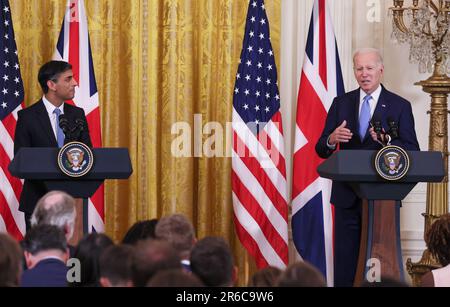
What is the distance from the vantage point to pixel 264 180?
7594mm

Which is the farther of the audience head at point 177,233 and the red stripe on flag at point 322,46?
the red stripe on flag at point 322,46

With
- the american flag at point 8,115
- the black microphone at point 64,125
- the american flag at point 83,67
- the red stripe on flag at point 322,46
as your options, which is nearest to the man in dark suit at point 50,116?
the black microphone at point 64,125

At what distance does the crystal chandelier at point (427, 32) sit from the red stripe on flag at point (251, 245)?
6.28ft

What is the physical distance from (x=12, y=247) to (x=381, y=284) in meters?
1.24

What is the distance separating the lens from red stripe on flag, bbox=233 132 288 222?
757cm

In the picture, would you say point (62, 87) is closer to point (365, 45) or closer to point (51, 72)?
point (51, 72)

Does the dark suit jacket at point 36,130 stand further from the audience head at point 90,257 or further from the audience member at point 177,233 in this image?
the audience head at point 90,257

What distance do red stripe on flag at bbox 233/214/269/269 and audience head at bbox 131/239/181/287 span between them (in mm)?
4295

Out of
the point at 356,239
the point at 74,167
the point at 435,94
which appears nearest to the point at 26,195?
the point at 74,167

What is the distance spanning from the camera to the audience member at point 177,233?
4.01 meters

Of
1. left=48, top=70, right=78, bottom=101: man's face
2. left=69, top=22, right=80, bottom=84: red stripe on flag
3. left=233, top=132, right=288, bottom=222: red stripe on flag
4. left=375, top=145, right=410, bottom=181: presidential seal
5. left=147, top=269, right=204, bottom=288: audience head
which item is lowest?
left=233, top=132, right=288, bottom=222: red stripe on flag

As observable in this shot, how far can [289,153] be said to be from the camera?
315 inches

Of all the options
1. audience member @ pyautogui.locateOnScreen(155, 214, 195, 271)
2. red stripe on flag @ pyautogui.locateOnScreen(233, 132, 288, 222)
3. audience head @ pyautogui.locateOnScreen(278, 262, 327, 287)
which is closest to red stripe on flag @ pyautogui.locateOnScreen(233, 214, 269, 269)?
red stripe on flag @ pyautogui.locateOnScreen(233, 132, 288, 222)

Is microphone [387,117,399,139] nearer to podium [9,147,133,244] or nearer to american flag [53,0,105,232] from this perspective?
podium [9,147,133,244]
